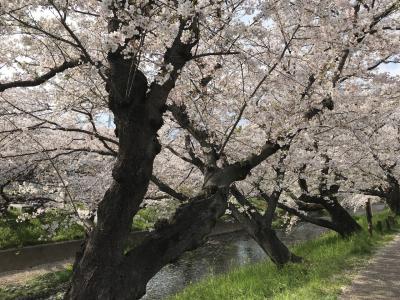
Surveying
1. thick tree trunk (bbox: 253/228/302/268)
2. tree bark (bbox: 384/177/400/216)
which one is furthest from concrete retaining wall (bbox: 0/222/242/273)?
tree bark (bbox: 384/177/400/216)

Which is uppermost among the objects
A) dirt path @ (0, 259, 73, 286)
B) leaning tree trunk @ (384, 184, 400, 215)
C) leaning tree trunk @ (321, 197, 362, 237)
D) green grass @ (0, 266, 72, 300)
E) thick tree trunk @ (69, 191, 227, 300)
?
leaning tree trunk @ (384, 184, 400, 215)

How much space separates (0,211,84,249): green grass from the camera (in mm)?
15820

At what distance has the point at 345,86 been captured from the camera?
10672 millimetres

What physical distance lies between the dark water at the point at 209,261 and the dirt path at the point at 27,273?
12.3ft

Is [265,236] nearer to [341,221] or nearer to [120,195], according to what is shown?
A: [341,221]

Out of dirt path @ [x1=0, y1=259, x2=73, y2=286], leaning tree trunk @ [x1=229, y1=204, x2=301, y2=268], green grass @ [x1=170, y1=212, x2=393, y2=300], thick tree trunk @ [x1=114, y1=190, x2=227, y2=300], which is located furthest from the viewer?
dirt path @ [x1=0, y1=259, x2=73, y2=286]

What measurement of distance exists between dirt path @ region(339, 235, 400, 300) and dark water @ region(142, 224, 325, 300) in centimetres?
496

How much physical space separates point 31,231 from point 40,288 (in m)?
3.71

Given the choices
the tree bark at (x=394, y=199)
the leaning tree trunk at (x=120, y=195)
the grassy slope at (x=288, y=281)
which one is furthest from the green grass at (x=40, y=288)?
the tree bark at (x=394, y=199)

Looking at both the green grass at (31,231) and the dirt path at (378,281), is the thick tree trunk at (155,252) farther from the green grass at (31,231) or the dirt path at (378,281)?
the green grass at (31,231)

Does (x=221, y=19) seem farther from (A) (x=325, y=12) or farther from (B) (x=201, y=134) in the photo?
(B) (x=201, y=134)

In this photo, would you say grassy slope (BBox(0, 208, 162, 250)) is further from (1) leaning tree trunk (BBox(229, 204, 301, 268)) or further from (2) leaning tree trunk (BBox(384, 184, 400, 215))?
(2) leaning tree trunk (BBox(384, 184, 400, 215))

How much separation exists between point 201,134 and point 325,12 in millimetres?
3146

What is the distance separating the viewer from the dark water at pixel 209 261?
14.6 m
